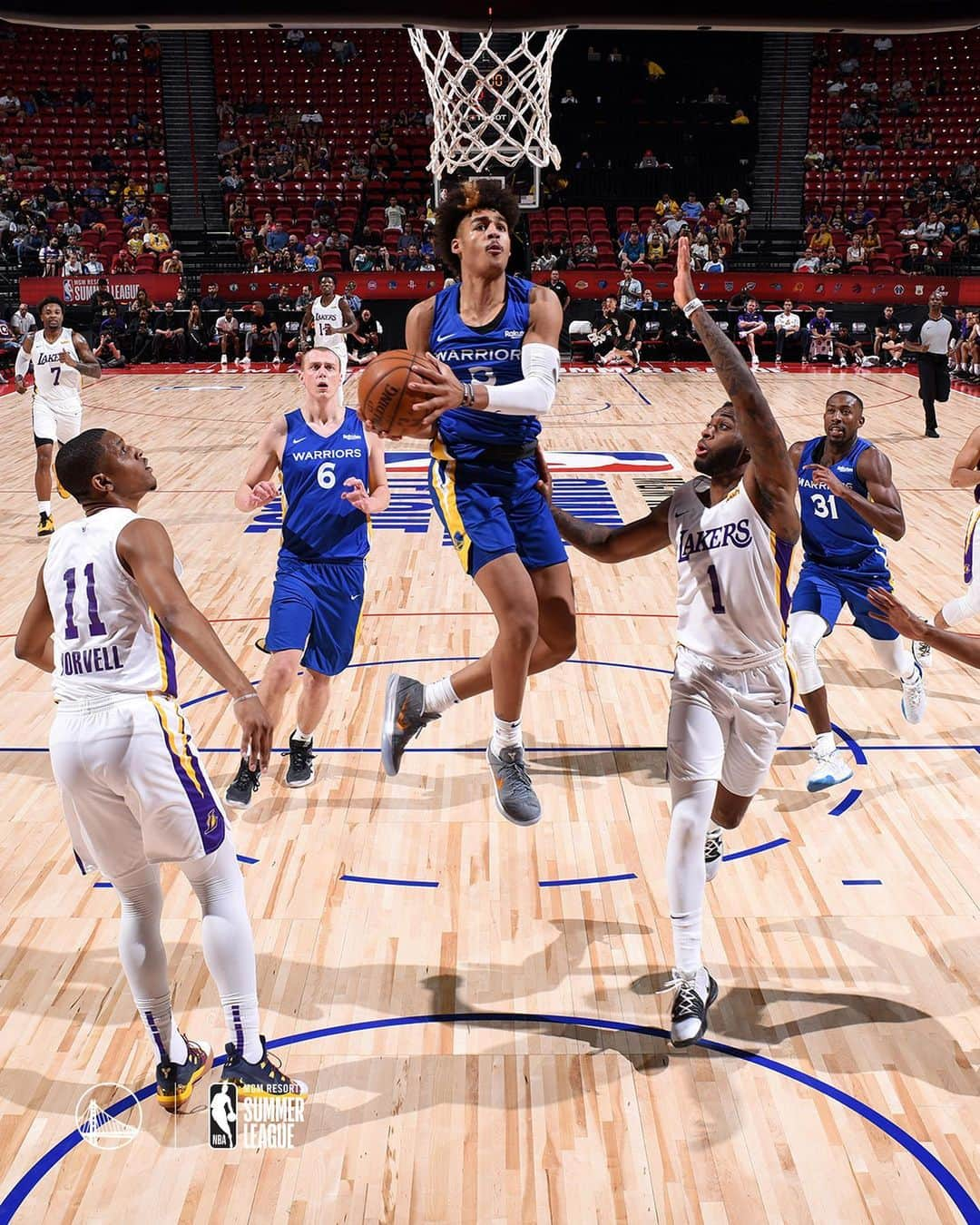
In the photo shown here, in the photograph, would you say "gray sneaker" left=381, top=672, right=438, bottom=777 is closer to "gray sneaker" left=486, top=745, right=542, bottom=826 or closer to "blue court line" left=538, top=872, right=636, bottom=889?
"gray sneaker" left=486, top=745, right=542, bottom=826

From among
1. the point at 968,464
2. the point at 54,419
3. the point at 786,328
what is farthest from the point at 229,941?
the point at 786,328

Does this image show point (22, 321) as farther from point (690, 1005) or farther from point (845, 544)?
point (690, 1005)

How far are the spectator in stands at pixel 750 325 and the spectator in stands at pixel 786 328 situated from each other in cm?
26

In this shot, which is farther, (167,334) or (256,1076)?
(167,334)

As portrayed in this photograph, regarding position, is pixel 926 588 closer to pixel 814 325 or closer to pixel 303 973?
pixel 303 973

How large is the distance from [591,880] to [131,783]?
6.85ft

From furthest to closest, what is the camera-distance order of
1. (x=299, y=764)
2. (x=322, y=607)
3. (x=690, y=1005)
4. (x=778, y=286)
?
(x=778, y=286) → (x=299, y=764) → (x=322, y=607) → (x=690, y=1005)

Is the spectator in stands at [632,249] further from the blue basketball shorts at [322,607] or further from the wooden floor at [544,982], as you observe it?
the blue basketball shorts at [322,607]

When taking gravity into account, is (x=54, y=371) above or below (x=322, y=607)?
above

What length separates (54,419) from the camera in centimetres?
976

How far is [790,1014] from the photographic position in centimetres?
371

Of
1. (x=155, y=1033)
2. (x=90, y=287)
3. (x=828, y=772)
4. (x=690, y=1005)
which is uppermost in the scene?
(x=90, y=287)

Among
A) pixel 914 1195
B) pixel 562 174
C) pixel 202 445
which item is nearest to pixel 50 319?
pixel 202 445

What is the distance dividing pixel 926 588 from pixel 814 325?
46.0ft
